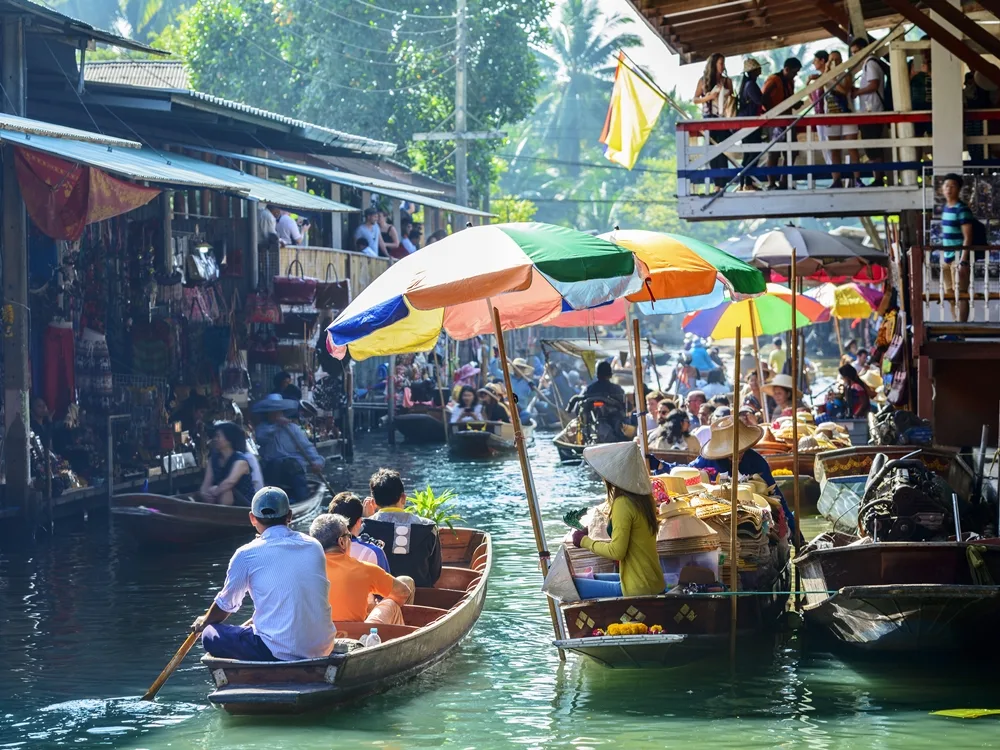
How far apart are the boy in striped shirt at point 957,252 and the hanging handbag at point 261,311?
10.1 m

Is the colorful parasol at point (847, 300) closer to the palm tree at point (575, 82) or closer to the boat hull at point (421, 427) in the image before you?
the boat hull at point (421, 427)

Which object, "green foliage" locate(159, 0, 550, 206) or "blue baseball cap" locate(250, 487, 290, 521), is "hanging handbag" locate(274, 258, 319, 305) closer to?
"blue baseball cap" locate(250, 487, 290, 521)

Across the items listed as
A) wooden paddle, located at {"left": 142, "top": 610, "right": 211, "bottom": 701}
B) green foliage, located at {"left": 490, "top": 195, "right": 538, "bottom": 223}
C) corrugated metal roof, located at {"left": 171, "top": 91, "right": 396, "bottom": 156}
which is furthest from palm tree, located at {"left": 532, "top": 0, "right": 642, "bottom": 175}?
wooden paddle, located at {"left": 142, "top": 610, "right": 211, "bottom": 701}

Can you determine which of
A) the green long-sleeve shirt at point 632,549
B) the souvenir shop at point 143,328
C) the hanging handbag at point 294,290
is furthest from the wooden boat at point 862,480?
the hanging handbag at point 294,290

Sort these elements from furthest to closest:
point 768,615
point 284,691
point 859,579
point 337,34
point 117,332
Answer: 1. point 337,34
2. point 117,332
3. point 768,615
4. point 859,579
5. point 284,691

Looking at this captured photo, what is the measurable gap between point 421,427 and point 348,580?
17.0m

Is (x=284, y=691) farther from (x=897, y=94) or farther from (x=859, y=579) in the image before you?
(x=897, y=94)

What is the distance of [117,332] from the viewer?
57.9 feet

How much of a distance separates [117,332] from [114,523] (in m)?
2.87

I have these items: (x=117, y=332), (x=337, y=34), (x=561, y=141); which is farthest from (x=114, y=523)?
(x=561, y=141)

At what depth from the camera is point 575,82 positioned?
2395 inches

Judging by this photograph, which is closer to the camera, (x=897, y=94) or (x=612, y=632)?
(x=612, y=632)

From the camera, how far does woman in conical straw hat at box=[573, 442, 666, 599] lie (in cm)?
868

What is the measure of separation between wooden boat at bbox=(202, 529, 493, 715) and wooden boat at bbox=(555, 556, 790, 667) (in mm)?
888
